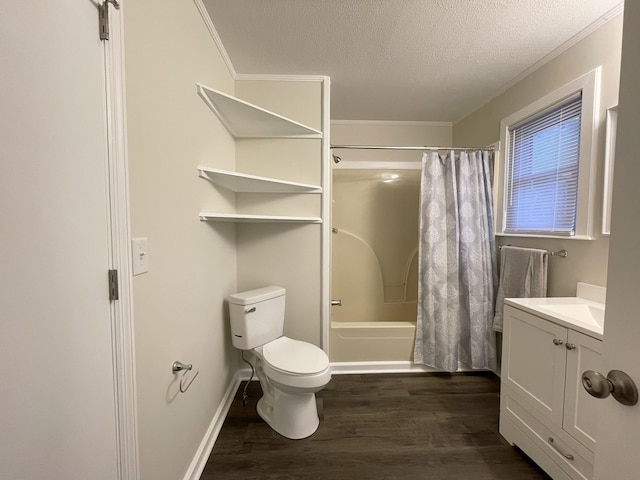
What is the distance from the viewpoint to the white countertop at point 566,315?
110cm

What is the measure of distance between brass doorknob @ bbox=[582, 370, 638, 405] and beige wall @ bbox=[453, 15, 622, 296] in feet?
4.24

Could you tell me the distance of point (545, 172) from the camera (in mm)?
1735

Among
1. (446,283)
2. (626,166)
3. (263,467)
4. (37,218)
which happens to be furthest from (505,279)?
(37,218)

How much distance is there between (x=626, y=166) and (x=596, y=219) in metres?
1.33

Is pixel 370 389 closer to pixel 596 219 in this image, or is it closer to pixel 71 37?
pixel 596 219

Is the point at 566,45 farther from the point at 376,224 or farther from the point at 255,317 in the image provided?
the point at 255,317

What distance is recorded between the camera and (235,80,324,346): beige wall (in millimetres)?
1952

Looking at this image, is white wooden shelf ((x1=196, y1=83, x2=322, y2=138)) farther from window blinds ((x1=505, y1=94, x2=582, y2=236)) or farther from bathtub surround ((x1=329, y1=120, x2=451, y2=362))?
window blinds ((x1=505, y1=94, x2=582, y2=236))

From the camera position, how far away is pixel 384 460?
4.54 feet

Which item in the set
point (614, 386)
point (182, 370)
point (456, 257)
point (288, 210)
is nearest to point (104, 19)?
point (182, 370)

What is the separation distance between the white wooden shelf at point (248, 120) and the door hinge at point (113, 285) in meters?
0.99

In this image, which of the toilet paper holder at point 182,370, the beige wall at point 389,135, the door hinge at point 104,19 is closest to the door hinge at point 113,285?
the toilet paper holder at point 182,370

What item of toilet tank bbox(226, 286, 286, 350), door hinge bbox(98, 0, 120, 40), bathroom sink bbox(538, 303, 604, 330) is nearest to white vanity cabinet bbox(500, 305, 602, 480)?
bathroom sink bbox(538, 303, 604, 330)

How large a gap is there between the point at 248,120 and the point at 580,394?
2.22 m
